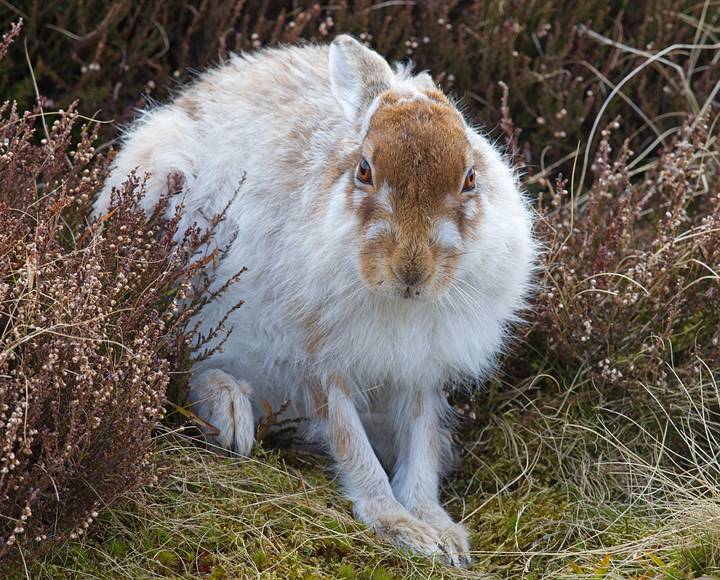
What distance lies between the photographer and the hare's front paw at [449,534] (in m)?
3.25

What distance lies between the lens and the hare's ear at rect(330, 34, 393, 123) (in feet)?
11.5

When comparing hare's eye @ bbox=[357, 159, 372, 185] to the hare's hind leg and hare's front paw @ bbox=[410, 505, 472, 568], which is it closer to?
the hare's hind leg

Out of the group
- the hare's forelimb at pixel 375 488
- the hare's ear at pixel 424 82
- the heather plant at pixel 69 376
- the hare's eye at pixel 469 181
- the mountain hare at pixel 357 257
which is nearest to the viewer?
the heather plant at pixel 69 376

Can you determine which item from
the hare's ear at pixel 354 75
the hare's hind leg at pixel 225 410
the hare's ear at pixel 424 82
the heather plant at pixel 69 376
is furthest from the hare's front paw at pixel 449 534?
the hare's ear at pixel 424 82

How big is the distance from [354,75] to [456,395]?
1715mm

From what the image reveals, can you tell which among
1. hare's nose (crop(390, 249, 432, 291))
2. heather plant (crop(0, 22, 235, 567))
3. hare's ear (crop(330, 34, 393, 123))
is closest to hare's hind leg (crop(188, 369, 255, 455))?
heather plant (crop(0, 22, 235, 567))

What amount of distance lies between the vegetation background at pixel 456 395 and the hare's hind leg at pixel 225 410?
10cm

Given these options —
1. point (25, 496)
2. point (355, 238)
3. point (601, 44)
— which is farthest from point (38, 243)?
point (601, 44)

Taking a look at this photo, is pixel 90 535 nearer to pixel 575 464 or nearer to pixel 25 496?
pixel 25 496

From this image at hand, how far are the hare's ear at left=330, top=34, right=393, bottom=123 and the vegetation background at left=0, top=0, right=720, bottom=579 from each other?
3.06 feet

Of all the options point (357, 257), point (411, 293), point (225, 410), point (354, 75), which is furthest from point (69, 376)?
point (354, 75)

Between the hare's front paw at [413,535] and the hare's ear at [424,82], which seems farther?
the hare's ear at [424,82]

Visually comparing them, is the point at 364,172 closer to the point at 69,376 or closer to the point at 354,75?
the point at 354,75

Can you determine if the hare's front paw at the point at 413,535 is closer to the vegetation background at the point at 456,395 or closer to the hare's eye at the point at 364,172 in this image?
the vegetation background at the point at 456,395
